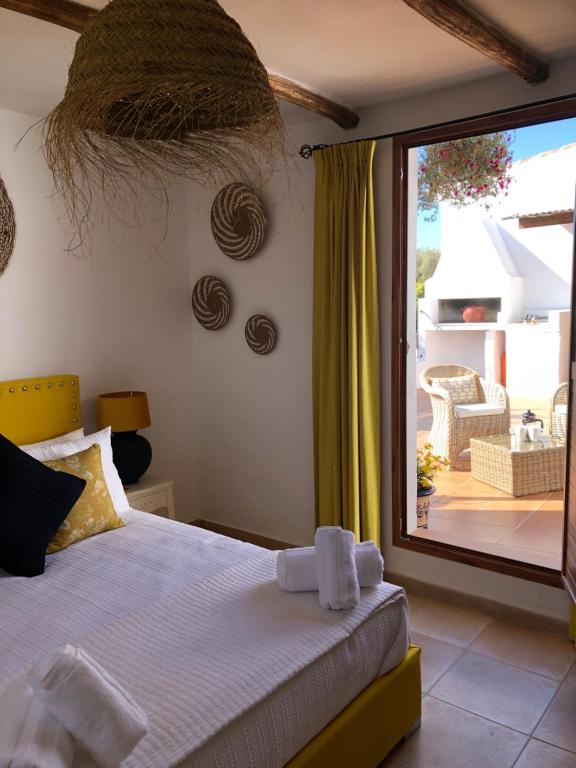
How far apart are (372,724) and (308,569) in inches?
20.0

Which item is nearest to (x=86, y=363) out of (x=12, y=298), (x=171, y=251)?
(x=12, y=298)

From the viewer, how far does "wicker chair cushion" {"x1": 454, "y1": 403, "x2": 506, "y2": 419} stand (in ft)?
17.2

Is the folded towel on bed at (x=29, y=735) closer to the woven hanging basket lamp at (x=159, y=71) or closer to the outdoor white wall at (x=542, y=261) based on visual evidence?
the woven hanging basket lamp at (x=159, y=71)

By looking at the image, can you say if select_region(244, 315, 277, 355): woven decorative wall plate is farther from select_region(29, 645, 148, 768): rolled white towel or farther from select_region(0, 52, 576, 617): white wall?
select_region(29, 645, 148, 768): rolled white towel

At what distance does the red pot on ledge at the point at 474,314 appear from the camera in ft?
19.2

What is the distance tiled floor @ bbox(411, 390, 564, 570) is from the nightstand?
137 cm

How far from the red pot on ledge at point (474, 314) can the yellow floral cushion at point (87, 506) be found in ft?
12.8

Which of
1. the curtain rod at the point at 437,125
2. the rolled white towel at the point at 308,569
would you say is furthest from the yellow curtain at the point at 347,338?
the rolled white towel at the point at 308,569

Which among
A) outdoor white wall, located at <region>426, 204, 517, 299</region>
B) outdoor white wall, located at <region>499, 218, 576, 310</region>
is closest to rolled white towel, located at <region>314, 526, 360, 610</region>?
outdoor white wall, located at <region>426, 204, 517, 299</region>

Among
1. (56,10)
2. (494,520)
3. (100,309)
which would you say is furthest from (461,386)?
(56,10)

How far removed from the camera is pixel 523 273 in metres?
5.93

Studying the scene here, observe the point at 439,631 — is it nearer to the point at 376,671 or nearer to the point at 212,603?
the point at 376,671

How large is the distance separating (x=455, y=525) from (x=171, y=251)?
259 centimetres

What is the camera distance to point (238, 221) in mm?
3861
